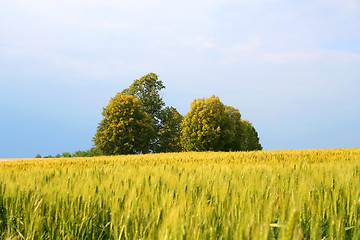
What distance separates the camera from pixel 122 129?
34.9 metres

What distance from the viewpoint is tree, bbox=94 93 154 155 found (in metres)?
34.7

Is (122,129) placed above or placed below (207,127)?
below

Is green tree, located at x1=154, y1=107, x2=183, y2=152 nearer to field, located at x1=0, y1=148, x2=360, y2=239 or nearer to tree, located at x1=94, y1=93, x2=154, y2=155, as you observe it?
tree, located at x1=94, y1=93, x2=154, y2=155

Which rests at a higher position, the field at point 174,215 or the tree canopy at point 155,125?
the tree canopy at point 155,125

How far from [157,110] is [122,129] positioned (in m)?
9.20

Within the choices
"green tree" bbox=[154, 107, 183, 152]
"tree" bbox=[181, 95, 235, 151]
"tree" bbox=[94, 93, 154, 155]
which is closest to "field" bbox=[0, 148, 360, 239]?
"tree" bbox=[94, 93, 154, 155]

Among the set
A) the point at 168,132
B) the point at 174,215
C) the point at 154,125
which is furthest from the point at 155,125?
the point at 174,215

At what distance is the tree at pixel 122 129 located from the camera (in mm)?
34656

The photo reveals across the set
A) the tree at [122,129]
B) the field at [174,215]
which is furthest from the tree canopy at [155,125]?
the field at [174,215]

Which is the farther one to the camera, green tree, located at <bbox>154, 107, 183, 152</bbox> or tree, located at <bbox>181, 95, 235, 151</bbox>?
green tree, located at <bbox>154, 107, 183, 152</bbox>

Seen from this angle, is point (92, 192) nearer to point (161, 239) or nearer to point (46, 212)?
point (46, 212)

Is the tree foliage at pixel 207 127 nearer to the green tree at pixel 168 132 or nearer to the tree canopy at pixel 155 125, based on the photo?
the tree canopy at pixel 155 125

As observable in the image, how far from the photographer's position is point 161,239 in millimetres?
1291

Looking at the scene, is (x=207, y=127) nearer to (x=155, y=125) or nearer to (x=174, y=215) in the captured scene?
(x=155, y=125)
